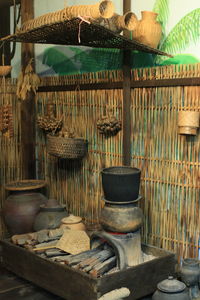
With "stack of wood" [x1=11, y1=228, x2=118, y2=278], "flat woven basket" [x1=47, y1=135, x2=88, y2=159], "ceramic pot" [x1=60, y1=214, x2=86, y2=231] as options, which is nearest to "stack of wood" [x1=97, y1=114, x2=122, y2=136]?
"flat woven basket" [x1=47, y1=135, x2=88, y2=159]

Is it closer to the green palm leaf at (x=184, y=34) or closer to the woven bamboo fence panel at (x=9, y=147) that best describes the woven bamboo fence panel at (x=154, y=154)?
the green palm leaf at (x=184, y=34)

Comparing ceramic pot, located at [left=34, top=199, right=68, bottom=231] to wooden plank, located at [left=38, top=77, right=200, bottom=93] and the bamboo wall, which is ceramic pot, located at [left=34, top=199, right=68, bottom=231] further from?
wooden plank, located at [left=38, top=77, right=200, bottom=93]

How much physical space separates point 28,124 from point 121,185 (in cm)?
202

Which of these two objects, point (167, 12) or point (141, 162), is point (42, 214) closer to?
point (141, 162)

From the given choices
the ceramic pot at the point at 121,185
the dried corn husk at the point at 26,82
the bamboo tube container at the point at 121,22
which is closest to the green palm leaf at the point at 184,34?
the bamboo tube container at the point at 121,22

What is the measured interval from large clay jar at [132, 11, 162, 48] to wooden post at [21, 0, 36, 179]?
1.81 m

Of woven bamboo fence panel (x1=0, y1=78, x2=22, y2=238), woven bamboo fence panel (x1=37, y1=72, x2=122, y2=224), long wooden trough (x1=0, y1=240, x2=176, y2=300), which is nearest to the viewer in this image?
long wooden trough (x1=0, y1=240, x2=176, y2=300)

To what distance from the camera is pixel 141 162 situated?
13.5ft

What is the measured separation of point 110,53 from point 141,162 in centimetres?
116

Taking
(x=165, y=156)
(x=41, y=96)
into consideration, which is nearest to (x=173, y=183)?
(x=165, y=156)

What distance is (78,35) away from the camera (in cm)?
352

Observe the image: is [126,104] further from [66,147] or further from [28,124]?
[28,124]

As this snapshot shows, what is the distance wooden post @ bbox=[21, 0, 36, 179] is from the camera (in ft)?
16.9

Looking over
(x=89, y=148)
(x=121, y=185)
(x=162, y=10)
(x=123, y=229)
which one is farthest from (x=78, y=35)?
(x=123, y=229)
